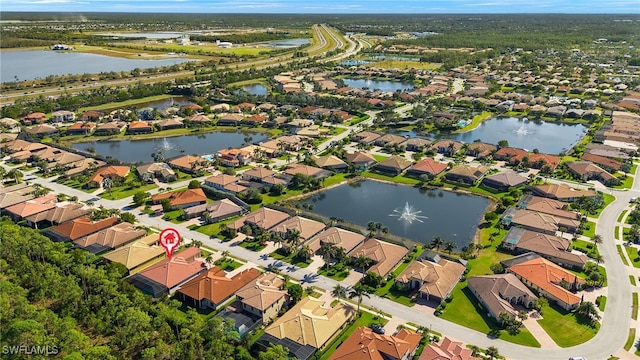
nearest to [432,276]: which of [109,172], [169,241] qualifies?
[169,241]

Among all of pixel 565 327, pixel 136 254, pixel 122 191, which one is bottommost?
pixel 565 327

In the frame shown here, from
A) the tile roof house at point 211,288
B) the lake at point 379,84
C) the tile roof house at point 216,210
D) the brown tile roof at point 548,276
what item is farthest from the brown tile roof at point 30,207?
the lake at point 379,84

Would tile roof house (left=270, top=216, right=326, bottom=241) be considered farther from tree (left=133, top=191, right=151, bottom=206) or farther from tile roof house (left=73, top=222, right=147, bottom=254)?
tree (left=133, top=191, right=151, bottom=206)

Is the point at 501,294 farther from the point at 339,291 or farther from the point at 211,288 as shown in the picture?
the point at 211,288

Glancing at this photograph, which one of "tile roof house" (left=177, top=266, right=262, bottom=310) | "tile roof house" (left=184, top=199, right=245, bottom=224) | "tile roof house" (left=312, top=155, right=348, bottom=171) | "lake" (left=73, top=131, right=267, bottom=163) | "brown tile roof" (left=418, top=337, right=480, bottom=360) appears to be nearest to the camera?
"brown tile roof" (left=418, top=337, right=480, bottom=360)

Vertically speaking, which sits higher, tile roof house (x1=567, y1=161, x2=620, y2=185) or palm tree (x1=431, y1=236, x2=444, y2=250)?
tile roof house (x1=567, y1=161, x2=620, y2=185)

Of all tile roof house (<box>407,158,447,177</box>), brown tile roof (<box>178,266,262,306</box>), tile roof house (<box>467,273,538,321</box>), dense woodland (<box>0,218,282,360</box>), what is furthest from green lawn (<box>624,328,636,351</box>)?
tile roof house (<box>407,158,447,177</box>)

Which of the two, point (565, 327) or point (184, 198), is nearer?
point (565, 327)

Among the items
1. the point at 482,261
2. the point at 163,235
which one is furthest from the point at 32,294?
the point at 482,261
